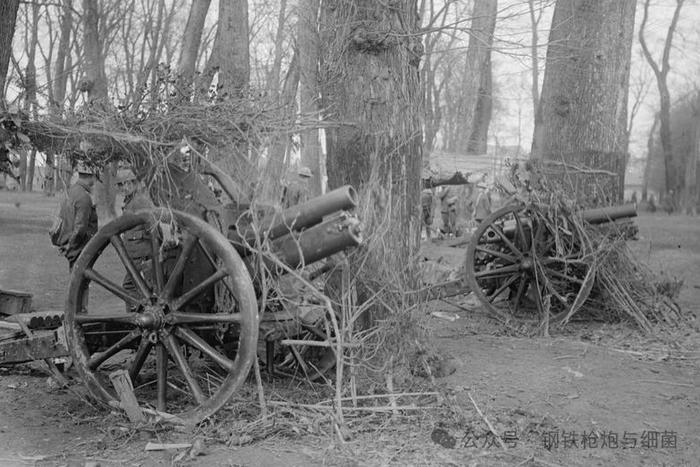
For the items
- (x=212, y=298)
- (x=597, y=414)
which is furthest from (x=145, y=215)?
(x=597, y=414)

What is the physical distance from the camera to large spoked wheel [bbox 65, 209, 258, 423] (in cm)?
494

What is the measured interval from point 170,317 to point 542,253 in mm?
4859

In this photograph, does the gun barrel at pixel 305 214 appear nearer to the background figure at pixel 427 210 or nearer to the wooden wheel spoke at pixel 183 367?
A: the wooden wheel spoke at pixel 183 367

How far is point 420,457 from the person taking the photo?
4613mm

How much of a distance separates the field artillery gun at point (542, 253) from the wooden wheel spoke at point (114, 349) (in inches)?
178

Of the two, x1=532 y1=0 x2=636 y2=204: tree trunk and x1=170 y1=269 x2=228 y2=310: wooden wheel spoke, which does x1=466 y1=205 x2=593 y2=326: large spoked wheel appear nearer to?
x1=532 y1=0 x2=636 y2=204: tree trunk

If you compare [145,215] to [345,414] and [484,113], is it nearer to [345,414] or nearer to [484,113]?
[345,414]

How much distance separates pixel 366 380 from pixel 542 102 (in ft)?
20.8

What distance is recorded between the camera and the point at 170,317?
17.4 feet

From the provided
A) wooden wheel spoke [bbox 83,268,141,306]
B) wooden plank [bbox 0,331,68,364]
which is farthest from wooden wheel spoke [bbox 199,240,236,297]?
wooden plank [bbox 0,331,68,364]

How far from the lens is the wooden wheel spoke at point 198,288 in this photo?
5.01 m

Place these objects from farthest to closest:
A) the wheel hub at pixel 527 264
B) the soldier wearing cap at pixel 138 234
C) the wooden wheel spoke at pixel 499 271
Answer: the wooden wheel spoke at pixel 499 271 < the wheel hub at pixel 527 264 < the soldier wearing cap at pixel 138 234

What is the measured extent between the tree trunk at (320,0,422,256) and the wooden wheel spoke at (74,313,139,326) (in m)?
2.07

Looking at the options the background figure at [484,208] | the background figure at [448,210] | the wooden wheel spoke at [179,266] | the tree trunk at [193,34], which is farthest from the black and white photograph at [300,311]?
the background figure at [448,210]
